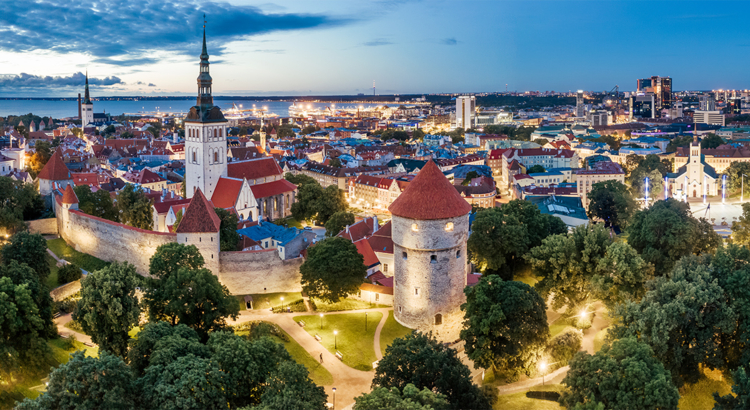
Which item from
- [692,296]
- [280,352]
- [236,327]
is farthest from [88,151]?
[692,296]

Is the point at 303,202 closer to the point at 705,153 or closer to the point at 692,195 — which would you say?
the point at 692,195

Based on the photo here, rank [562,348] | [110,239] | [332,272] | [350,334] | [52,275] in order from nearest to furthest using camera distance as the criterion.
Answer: [562,348]
[350,334]
[332,272]
[52,275]
[110,239]

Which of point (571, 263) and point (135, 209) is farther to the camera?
point (135, 209)

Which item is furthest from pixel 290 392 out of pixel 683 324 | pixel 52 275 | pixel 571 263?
pixel 52 275

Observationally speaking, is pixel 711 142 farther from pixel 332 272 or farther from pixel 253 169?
pixel 332 272

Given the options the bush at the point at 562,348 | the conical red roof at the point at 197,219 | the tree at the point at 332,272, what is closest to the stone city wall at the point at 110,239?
the conical red roof at the point at 197,219

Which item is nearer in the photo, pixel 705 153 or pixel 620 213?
pixel 620 213

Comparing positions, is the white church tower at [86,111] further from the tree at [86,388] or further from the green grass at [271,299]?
the tree at [86,388]
